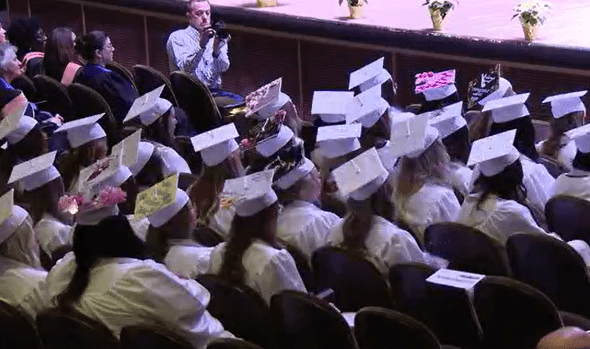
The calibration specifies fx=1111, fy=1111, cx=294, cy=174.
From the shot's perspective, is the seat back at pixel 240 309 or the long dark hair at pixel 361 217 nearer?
the seat back at pixel 240 309

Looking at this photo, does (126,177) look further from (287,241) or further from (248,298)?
(248,298)

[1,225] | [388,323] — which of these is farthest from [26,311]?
[388,323]

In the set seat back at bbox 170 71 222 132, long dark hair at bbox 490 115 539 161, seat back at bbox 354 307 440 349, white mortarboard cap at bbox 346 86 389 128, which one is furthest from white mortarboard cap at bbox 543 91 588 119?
seat back at bbox 170 71 222 132

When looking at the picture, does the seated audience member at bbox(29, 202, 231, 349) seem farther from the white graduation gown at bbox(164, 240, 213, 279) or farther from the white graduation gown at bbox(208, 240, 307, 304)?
the white graduation gown at bbox(164, 240, 213, 279)

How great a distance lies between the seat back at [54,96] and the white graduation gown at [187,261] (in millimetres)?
3371

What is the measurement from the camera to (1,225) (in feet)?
13.7

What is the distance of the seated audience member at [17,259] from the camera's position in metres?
4.14

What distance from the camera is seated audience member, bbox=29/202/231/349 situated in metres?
3.70

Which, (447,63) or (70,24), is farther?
(70,24)

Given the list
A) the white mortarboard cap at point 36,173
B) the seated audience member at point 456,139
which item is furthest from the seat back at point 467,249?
the white mortarboard cap at point 36,173

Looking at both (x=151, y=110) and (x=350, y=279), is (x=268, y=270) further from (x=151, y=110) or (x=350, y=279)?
(x=151, y=110)

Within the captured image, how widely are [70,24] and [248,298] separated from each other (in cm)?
806

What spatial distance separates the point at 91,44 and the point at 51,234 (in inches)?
119

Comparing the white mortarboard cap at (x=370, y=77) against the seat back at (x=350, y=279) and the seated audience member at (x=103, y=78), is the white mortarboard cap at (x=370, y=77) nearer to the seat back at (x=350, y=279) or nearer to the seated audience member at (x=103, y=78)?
the seated audience member at (x=103, y=78)
